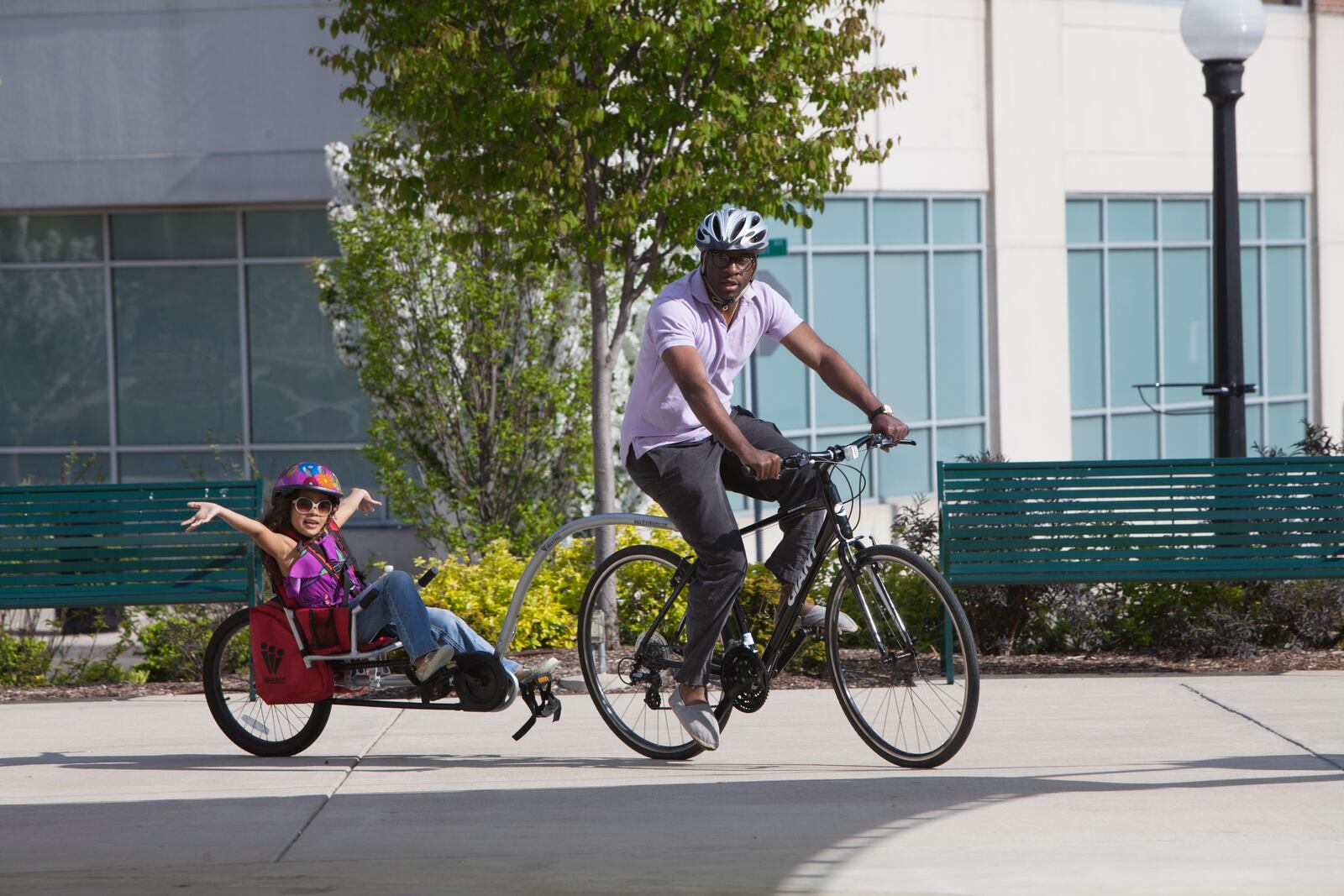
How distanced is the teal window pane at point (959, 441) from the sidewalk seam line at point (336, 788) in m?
10.3

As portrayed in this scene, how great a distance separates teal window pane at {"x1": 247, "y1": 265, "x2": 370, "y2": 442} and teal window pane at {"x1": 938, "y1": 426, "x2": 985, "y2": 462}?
18.9 feet

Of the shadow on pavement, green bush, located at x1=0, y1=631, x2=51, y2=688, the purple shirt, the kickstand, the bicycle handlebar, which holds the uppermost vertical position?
the bicycle handlebar

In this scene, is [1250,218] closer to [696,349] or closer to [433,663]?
[696,349]

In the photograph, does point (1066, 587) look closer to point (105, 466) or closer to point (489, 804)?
point (489, 804)

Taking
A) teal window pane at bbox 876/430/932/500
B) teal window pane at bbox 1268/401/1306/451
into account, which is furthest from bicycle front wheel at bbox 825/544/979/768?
teal window pane at bbox 1268/401/1306/451

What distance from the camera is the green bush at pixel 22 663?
8625mm

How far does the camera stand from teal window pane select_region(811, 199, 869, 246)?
15.8 m

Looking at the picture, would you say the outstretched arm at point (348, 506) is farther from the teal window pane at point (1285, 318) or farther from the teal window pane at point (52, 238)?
the teal window pane at point (1285, 318)

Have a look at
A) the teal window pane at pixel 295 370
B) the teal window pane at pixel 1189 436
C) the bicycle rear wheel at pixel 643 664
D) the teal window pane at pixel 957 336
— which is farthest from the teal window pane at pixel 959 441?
the bicycle rear wheel at pixel 643 664

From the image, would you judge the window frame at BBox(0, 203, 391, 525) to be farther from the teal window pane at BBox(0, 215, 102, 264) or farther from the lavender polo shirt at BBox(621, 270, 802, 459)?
the lavender polo shirt at BBox(621, 270, 802, 459)

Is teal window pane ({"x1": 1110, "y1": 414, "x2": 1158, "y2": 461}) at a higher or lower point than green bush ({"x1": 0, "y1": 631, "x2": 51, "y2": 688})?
higher

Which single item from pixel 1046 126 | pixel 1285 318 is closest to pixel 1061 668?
pixel 1046 126

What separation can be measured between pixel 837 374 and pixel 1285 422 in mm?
15330

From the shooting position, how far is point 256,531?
6.25 metres
